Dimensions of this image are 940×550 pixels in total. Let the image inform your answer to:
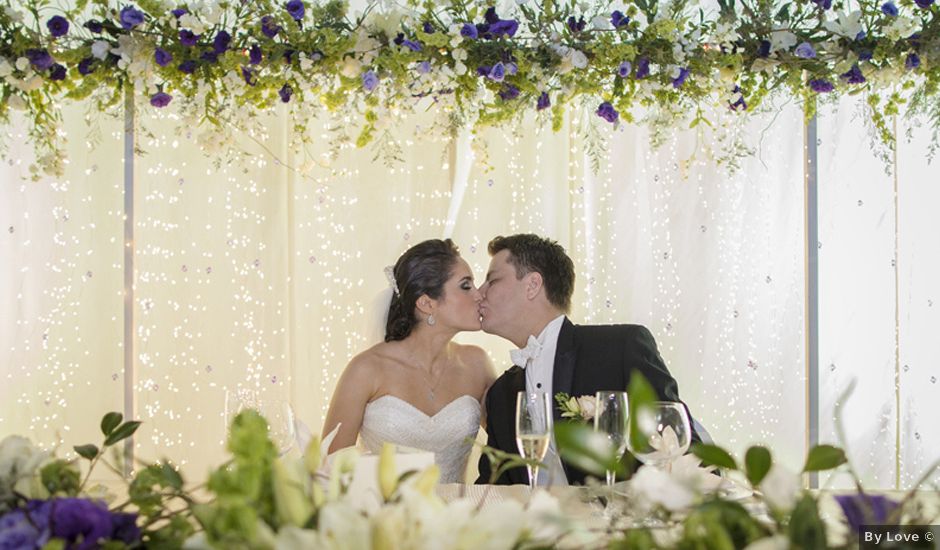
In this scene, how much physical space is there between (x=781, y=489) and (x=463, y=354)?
3229 mm

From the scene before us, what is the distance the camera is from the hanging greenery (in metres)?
2.83

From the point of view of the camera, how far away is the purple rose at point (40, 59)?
2791mm

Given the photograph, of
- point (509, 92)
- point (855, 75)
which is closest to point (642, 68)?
point (509, 92)

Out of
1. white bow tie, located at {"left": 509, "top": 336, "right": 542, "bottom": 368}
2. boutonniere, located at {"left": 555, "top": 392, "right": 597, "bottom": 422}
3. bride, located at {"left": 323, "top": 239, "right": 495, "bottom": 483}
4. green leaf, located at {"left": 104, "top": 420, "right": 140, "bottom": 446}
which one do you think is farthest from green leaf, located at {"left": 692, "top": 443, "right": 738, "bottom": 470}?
bride, located at {"left": 323, "top": 239, "right": 495, "bottom": 483}

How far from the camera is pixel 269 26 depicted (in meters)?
2.84

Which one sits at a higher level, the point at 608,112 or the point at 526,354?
the point at 608,112

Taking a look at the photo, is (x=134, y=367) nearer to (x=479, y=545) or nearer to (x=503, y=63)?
(x=503, y=63)

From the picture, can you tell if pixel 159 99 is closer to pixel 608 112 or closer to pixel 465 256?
pixel 608 112

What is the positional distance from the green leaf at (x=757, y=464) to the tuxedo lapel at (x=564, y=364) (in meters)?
2.62

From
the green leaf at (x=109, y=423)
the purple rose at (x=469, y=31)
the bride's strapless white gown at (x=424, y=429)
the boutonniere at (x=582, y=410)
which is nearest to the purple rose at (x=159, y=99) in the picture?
the purple rose at (x=469, y=31)

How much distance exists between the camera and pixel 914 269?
4168mm

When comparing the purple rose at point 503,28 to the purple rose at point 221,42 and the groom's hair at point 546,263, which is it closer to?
the purple rose at point 221,42

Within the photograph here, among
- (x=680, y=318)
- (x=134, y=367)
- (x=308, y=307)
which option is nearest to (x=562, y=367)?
(x=680, y=318)

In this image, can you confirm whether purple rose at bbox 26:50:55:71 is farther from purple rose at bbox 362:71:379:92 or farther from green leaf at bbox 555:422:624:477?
green leaf at bbox 555:422:624:477
